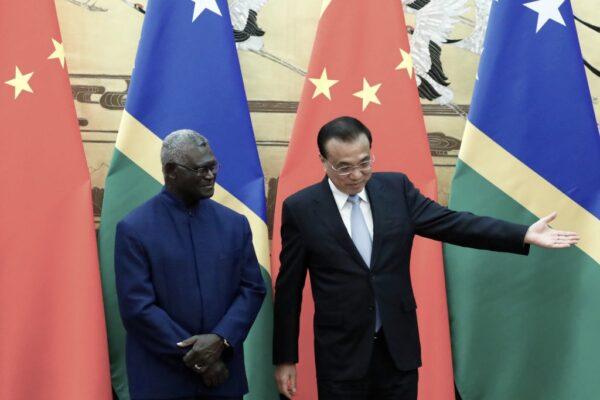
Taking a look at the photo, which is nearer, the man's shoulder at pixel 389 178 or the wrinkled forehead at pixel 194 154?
the wrinkled forehead at pixel 194 154

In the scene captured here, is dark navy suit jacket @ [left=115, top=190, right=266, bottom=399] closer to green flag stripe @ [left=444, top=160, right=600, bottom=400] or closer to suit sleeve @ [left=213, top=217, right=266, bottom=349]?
suit sleeve @ [left=213, top=217, right=266, bottom=349]

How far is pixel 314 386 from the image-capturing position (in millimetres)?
3350

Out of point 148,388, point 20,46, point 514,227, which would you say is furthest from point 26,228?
point 514,227

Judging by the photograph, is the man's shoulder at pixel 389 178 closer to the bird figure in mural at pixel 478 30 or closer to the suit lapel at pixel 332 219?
the suit lapel at pixel 332 219

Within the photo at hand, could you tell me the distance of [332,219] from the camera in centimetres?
263

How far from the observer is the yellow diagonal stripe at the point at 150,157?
3363mm

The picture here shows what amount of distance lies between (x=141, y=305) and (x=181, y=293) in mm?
125

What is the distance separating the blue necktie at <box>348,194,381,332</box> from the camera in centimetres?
262

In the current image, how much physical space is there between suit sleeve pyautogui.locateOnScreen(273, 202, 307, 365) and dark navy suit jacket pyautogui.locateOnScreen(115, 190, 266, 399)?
0.15 meters

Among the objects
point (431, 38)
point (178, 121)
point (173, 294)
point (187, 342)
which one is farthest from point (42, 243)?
point (431, 38)

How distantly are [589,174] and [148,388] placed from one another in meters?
1.85

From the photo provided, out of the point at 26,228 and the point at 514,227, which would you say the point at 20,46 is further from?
the point at 514,227

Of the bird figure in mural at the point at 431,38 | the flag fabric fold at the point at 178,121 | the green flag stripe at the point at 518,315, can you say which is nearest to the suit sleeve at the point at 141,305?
the flag fabric fold at the point at 178,121

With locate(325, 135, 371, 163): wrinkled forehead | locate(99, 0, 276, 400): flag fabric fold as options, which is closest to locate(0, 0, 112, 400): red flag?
locate(99, 0, 276, 400): flag fabric fold
